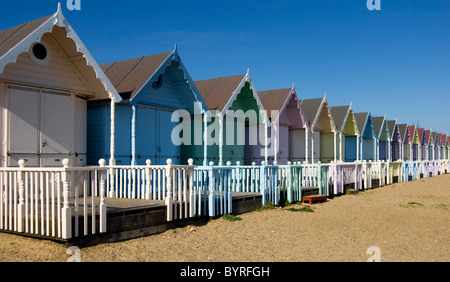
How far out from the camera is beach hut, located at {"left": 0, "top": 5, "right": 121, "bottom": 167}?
28.9ft

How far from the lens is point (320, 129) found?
22.2 meters

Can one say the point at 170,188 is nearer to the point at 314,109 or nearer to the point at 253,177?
the point at 253,177

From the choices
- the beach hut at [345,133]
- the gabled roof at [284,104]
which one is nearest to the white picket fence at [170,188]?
the gabled roof at [284,104]

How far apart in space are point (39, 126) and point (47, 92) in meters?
0.83

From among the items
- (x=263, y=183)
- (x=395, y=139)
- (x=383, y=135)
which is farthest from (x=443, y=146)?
(x=263, y=183)

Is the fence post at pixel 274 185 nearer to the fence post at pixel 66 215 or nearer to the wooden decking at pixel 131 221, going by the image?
the wooden decking at pixel 131 221

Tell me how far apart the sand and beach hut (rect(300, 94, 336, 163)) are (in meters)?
8.91

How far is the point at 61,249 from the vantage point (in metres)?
6.58

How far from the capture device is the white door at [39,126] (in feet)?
29.5

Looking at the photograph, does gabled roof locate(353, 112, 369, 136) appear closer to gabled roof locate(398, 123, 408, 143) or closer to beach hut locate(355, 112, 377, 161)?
beach hut locate(355, 112, 377, 161)

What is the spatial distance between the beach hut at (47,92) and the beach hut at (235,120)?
176 inches

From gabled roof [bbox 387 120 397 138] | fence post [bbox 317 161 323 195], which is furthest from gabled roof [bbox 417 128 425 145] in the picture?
fence post [bbox 317 161 323 195]
